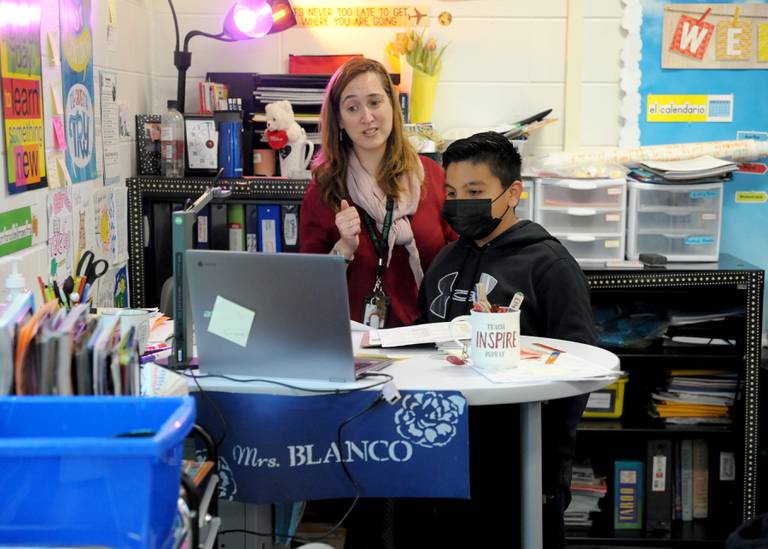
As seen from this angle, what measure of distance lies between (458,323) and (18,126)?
3.72ft

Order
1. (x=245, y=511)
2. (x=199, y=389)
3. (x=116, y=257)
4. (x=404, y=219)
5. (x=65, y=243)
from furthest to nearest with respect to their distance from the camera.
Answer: (x=116, y=257)
(x=404, y=219)
(x=65, y=243)
(x=245, y=511)
(x=199, y=389)

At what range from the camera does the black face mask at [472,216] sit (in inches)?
96.9

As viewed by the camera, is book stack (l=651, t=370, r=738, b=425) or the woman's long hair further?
book stack (l=651, t=370, r=738, b=425)

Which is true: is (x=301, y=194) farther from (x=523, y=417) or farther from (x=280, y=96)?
(x=523, y=417)

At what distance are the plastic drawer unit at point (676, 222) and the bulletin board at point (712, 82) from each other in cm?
32

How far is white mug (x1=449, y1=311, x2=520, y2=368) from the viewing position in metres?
2.07

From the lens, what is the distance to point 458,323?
229 centimetres

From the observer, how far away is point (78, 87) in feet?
9.36

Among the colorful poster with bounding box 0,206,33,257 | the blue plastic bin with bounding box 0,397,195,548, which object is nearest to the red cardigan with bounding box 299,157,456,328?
the colorful poster with bounding box 0,206,33,257

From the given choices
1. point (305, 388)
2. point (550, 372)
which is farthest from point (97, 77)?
point (550, 372)

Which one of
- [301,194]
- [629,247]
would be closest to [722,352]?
[629,247]

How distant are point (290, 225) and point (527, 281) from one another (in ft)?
4.23

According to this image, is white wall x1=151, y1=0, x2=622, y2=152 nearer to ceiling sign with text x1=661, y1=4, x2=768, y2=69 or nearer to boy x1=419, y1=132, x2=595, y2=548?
ceiling sign with text x1=661, y1=4, x2=768, y2=69

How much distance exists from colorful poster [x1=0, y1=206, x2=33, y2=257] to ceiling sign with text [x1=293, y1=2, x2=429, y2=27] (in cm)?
163
